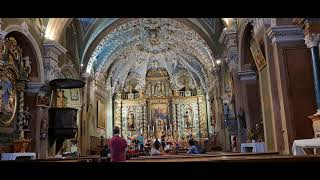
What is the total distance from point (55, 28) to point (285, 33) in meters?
8.97

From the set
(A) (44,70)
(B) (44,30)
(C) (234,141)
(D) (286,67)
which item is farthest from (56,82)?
(D) (286,67)

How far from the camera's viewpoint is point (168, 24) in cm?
1917

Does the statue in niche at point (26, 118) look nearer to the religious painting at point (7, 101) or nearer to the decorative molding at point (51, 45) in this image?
the religious painting at point (7, 101)

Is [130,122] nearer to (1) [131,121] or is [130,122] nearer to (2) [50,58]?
(1) [131,121]

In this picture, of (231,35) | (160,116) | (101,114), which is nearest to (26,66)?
(231,35)

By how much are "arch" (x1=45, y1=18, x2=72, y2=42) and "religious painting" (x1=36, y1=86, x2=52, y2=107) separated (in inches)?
84.7

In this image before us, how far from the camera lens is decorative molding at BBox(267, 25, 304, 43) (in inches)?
322

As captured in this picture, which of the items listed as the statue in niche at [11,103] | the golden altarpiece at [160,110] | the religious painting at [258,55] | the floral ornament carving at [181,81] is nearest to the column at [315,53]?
the religious painting at [258,55]

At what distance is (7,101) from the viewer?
10.5 metres

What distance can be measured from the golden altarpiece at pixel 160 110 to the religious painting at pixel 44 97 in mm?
12527

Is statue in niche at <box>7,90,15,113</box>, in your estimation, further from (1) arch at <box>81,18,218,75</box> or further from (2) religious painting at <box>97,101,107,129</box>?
(2) religious painting at <box>97,101,107,129</box>

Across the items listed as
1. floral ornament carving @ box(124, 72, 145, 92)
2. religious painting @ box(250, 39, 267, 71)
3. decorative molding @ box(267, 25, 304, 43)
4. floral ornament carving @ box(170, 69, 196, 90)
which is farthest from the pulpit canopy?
floral ornament carving @ box(170, 69, 196, 90)
